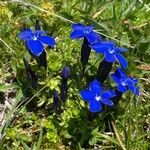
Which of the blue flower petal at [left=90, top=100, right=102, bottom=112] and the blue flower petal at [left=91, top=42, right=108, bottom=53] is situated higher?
the blue flower petal at [left=91, top=42, right=108, bottom=53]

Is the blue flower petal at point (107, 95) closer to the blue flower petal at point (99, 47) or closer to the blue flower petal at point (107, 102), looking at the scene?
the blue flower petal at point (107, 102)

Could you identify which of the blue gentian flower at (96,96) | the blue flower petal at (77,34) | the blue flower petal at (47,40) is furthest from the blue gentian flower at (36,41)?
the blue gentian flower at (96,96)

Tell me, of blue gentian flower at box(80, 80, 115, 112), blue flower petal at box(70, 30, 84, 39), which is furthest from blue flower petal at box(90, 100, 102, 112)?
blue flower petal at box(70, 30, 84, 39)

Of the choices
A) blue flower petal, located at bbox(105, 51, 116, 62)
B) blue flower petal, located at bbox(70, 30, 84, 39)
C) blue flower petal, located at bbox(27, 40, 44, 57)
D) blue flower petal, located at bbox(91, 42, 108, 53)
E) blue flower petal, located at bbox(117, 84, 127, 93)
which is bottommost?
blue flower petal, located at bbox(117, 84, 127, 93)

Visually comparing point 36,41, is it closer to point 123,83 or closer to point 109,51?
point 109,51

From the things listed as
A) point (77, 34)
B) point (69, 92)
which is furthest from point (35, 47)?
point (69, 92)

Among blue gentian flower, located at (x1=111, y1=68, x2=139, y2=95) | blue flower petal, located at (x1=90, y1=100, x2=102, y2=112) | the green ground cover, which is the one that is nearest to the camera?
blue flower petal, located at (x1=90, y1=100, x2=102, y2=112)

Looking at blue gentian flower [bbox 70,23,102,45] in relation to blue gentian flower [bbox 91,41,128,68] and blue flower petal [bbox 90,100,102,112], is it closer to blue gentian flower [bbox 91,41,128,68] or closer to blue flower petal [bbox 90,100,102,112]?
blue gentian flower [bbox 91,41,128,68]
